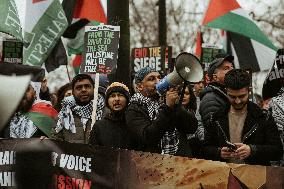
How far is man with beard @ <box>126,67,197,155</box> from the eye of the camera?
5.83 m

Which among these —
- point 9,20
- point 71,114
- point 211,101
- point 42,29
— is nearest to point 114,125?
point 211,101

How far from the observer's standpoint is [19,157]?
20.4 ft

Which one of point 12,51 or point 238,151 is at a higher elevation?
point 12,51

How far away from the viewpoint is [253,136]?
5.78 metres

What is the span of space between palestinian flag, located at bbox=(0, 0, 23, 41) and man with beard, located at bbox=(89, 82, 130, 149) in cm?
249

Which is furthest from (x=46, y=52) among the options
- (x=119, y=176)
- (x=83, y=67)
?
(x=119, y=176)

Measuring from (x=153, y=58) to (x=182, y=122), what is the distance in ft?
16.8

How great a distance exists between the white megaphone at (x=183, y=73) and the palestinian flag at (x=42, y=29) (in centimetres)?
387

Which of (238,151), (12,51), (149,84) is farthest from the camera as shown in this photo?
(12,51)

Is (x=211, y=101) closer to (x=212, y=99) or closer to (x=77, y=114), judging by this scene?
(x=212, y=99)

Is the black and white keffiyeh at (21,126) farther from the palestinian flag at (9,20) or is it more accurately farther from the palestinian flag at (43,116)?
the palestinian flag at (9,20)

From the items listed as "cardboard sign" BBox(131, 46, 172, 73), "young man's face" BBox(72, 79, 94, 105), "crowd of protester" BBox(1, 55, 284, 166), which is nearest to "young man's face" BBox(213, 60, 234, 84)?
"crowd of protester" BBox(1, 55, 284, 166)

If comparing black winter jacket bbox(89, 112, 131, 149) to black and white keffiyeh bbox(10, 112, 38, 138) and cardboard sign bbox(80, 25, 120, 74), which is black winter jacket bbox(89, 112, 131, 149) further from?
cardboard sign bbox(80, 25, 120, 74)

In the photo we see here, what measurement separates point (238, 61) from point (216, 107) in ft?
18.5
